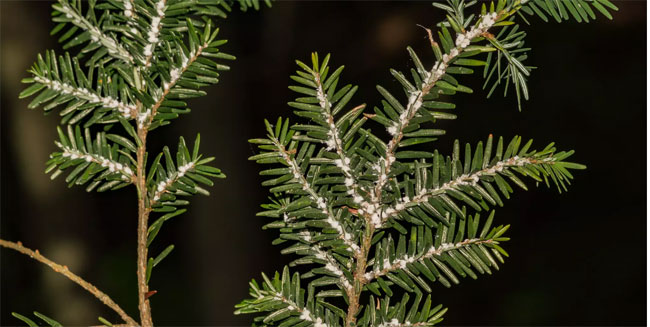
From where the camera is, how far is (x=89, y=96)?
386mm

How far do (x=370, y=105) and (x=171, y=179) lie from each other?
1.21 meters

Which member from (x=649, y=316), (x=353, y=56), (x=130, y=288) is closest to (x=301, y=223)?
(x=649, y=316)

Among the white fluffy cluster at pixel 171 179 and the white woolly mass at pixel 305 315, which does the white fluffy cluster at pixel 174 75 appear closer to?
the white fluffy cluster at pixel 171 179

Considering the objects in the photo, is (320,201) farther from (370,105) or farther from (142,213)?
(370,105)

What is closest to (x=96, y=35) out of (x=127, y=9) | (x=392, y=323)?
(x=127, y=9)

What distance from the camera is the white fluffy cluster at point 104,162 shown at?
38 centimetres

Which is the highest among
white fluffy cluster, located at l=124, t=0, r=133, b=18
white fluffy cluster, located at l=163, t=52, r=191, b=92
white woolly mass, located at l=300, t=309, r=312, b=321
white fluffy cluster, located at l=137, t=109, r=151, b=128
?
white fluffy cluster, located at l=124, t=0, r=133, b=18

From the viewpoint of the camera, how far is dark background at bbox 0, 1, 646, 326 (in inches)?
66.4

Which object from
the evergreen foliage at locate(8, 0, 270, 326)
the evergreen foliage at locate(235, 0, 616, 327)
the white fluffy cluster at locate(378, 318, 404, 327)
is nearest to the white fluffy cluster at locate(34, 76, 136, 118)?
the evergreen foliage at locate(8, 0, 270, 326)

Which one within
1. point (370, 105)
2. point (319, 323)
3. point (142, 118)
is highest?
point (370, 105)

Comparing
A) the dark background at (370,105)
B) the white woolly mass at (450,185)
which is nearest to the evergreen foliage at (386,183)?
the white woolly mass at (450,185)

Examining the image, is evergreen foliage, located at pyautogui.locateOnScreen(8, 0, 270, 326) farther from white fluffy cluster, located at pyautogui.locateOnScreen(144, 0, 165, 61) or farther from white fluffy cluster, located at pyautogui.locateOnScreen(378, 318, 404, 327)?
white fluffy cluster, located at pyautogui.locateOnScreen(378, 318, 404, 327)

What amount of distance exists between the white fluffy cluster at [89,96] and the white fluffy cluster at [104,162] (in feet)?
0.11

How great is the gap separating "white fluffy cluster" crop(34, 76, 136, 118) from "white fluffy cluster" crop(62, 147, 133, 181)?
3 centimetres
